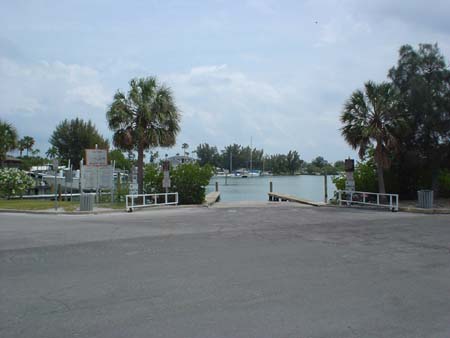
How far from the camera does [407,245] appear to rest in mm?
11305

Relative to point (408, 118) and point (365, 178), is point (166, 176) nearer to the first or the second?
point (365, 178)

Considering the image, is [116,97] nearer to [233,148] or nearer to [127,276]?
[127,276]

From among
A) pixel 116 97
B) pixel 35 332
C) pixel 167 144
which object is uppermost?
pixel 116 97

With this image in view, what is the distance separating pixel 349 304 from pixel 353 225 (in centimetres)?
1009

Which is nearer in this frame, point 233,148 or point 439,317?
point 439,317

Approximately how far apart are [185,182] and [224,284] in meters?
20.9

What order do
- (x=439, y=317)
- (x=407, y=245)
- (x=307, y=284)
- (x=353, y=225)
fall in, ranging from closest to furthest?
(x=439, y=317), (x=307, y=284), (x=407, y=245), (x=353, y=225)

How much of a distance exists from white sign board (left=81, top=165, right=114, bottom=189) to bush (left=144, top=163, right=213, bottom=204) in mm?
2292

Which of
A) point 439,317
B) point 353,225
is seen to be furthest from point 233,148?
point 439,317

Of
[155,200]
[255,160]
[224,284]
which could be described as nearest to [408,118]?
[155,200]

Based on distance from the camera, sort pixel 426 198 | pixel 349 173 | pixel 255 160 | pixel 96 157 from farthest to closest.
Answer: pixel 255 160 → pixel 96 157 → pixel 349 173 → pixel 426 198

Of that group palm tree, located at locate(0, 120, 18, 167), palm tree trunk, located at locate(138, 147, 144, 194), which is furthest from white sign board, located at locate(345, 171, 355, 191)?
palm tree, located at locate(0, 120, 18, 167)

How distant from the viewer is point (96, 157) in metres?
27.3

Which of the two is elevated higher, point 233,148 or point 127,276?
point 233,148
